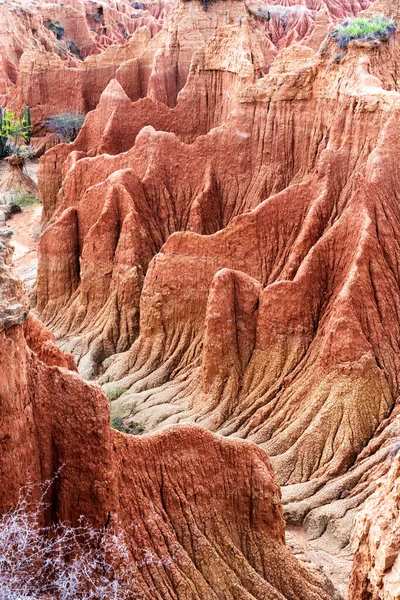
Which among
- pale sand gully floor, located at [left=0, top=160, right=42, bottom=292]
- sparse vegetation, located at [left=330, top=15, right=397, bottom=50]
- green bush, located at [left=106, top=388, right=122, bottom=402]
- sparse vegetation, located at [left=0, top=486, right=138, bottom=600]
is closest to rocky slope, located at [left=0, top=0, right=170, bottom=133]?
pale sand gully floor, located at [left=0, top=160, right=42, bottom=292]

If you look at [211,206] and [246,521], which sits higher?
[211,206]

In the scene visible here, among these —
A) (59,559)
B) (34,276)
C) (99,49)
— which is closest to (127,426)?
(59,559)

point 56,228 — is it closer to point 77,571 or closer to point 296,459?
point 296,459

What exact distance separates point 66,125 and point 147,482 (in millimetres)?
34363

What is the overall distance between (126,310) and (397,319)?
28.8 feet

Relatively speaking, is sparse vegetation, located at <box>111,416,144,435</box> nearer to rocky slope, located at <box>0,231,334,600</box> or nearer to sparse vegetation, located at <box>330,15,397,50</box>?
rocky slope, located at <box>0,231,334,600</box>

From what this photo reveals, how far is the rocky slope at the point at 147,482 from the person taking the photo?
9180 mm

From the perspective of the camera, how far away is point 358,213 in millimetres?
18266

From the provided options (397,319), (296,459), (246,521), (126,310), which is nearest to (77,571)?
(246,521)

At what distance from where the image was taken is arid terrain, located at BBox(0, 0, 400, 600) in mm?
9750

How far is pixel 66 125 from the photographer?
42.2m

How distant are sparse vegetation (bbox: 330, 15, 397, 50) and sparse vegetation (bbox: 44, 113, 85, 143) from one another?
20.6m

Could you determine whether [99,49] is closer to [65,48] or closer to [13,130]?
[65,48]

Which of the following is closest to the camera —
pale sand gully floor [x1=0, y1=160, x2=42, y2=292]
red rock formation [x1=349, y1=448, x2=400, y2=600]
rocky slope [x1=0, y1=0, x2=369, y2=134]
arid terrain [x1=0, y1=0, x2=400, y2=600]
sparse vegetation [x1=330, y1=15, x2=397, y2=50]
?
red rock formation [x1=349, y1=448, x2=400, y2=600]
